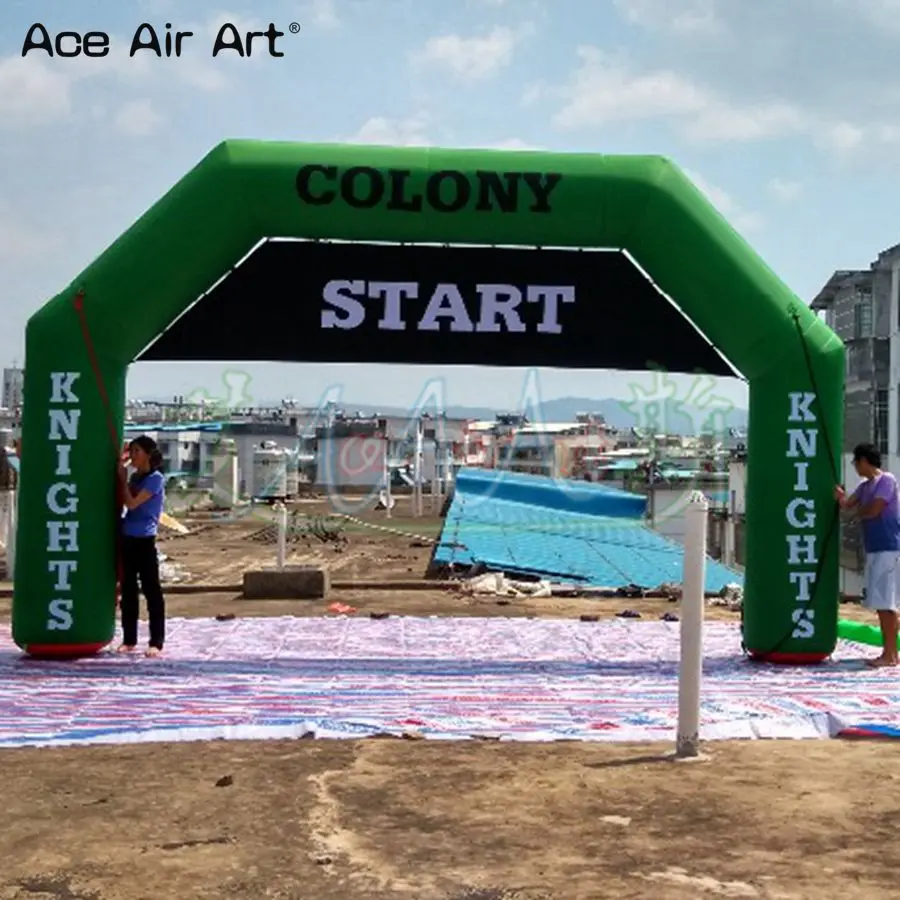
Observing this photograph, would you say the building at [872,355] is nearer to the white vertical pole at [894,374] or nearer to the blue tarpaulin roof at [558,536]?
the white vertical pole at [894,374]

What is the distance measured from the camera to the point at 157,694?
6539 millimetres

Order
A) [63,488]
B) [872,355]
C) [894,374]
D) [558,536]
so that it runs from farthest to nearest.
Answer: [872,355], [894,374], [558,536], [63,488]

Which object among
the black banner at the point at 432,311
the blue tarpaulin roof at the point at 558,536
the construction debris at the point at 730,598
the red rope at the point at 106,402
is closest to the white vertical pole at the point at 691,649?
the black banner at the point at 432,311

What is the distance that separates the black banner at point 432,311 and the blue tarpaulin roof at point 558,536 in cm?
737

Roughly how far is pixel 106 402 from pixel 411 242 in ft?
7.31

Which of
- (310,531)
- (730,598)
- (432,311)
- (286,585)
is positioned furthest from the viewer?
(310,531)

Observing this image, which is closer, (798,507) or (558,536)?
(798,507)

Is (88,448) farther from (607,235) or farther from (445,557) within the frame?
(445,557)

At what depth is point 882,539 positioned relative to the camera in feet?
25.8

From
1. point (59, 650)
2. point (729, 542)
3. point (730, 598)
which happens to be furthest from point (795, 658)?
point (729, 542)

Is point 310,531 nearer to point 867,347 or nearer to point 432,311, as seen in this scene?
point 867,347

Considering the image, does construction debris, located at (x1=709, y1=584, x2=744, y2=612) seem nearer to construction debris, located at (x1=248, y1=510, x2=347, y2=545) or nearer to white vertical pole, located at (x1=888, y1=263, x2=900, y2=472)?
construction debris, located at (x1=248, y1=510, x2=347, y2=545)

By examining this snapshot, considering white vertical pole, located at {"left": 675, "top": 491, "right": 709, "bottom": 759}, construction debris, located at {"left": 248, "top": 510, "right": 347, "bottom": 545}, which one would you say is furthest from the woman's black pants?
construction debris, located at {"left": 248, "top": 510, "right": 347, "bottom": 545}

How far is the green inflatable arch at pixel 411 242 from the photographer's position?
7582 mm
